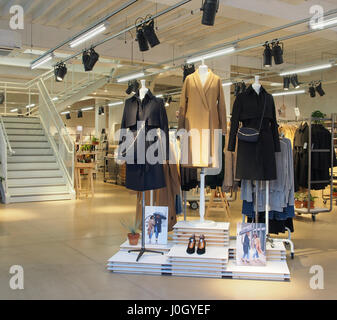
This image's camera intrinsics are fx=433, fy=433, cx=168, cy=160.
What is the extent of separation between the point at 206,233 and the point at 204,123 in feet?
3.89

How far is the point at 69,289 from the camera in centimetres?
385

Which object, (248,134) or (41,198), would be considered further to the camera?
(41,198)

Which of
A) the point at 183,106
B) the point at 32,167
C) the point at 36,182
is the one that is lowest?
the point at 36,182

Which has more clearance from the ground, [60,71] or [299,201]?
[60,71]

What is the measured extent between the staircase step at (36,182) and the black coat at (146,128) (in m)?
6.42

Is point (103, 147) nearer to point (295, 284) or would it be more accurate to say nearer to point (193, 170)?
point (193, 170)

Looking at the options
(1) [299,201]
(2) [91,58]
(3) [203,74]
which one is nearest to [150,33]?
(2) [91,58]

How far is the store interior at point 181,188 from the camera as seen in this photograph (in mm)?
4218

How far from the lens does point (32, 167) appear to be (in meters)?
11.0

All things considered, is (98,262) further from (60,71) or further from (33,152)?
(33,152)

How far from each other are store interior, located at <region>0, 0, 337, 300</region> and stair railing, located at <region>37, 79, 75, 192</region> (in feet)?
0.19

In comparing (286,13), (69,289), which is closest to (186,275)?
(69,289)

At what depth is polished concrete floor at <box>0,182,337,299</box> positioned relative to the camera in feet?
12.3
